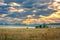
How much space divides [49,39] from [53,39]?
821 millimetres

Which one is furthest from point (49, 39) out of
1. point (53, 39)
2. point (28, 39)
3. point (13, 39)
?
point (13, 39)

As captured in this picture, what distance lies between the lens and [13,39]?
80.1ft

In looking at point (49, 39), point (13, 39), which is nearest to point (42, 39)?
point (49, 39)

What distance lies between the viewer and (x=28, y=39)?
81.4ft

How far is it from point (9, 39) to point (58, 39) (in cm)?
581

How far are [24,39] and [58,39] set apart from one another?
4.08 m

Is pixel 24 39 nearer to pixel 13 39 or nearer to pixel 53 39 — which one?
pixel 13 39

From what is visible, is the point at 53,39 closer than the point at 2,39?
No

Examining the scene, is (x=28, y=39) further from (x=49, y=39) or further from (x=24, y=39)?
(x=49, y=39)

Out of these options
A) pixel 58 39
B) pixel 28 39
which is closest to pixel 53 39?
pixel 58 39

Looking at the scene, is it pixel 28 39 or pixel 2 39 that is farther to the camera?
pixel 28 39

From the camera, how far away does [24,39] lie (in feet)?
81.0

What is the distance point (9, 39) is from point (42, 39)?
3919mm

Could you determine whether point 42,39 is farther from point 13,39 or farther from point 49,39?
point 13,39
